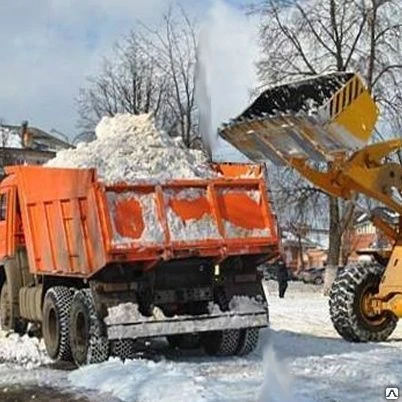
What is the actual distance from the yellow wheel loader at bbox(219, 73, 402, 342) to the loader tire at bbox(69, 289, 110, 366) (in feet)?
9.66

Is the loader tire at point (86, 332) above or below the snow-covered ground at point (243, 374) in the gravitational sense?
above

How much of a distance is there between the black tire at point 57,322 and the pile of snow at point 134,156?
172cm

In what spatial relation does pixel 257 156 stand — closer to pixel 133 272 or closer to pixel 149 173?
pixel 149 173

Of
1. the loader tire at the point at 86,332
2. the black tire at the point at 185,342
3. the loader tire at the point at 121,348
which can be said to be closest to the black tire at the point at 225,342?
the black tire at the point at 185,342

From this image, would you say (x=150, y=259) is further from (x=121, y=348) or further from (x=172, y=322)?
(x=121, y=348)

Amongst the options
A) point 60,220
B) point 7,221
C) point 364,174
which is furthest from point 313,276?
A: point 60,220

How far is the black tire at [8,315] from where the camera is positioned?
14.8 metres

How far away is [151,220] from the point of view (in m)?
11.4

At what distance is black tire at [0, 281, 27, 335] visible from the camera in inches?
582

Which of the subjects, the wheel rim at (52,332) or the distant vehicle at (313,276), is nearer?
the wheel rim at (52,332)
